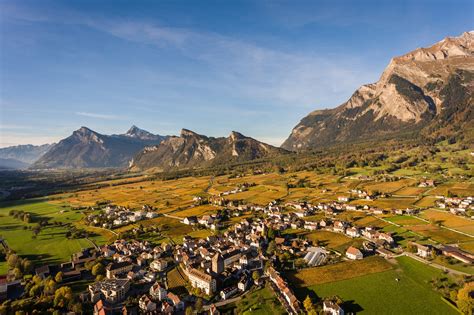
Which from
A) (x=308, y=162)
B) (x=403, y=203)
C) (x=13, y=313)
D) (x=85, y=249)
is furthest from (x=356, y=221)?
(x=308, y=162)

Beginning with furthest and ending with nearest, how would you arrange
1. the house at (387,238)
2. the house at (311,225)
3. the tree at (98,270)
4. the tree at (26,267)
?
the house at (311,225) < the house at (387,238) < the tree at (26,267) < the tree at (98,270)

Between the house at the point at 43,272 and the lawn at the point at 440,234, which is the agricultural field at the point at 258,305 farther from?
the lawn at the point at 440,234

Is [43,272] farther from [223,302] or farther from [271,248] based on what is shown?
[271,248]

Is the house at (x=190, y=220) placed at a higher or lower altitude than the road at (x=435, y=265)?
higher

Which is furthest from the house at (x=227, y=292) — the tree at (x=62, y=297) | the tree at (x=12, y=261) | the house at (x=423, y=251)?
the tree at (x=12, y=261)

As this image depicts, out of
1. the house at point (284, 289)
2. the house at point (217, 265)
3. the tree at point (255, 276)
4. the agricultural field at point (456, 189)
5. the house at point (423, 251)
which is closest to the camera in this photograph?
the house at point (284, 289)

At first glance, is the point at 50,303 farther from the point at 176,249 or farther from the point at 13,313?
the point at 176,249

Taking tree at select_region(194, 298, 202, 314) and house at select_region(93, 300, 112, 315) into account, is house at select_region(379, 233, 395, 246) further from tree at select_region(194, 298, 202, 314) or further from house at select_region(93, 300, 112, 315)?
house at select_region(93, 300, 112, 315)

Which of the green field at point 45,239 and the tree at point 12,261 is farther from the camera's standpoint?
the green field at point 45,239
